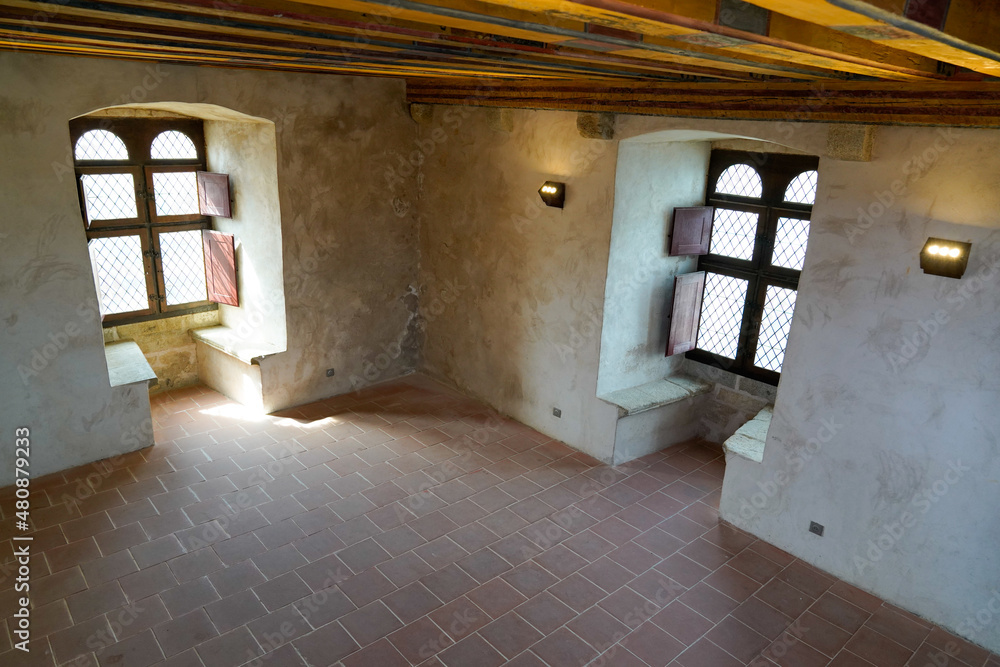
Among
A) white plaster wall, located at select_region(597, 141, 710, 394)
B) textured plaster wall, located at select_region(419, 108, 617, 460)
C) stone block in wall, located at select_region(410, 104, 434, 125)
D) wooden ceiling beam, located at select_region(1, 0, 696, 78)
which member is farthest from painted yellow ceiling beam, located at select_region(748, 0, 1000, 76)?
stone block in wall, located at select_region(410, 104, 434, 125)

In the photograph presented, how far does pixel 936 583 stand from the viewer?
4.89 metres

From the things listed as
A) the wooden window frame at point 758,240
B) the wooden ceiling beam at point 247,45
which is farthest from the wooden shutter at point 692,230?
the wooden ceiling beam at point 247,45

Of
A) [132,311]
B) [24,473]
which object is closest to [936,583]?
[24,473]

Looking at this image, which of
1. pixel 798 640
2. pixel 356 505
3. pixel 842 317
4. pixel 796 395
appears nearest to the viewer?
pixel 798 640

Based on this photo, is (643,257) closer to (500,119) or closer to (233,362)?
(500,119)

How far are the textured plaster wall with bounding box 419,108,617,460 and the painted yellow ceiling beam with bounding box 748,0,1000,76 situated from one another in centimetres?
408

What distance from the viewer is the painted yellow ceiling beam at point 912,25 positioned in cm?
164

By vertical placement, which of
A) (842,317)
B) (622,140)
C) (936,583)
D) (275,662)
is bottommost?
(275,662)

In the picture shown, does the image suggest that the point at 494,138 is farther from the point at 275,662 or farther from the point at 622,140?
the point at 275,662

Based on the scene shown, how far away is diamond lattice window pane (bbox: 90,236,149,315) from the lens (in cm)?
758

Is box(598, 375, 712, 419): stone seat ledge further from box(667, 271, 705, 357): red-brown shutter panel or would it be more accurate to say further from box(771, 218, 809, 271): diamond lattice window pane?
box(771, 218, 809, 271): diamond lattice window pane

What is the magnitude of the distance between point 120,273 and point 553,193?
515cm

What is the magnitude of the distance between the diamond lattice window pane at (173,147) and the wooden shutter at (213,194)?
0.27 meters

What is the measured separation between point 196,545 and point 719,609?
422 centimetres
